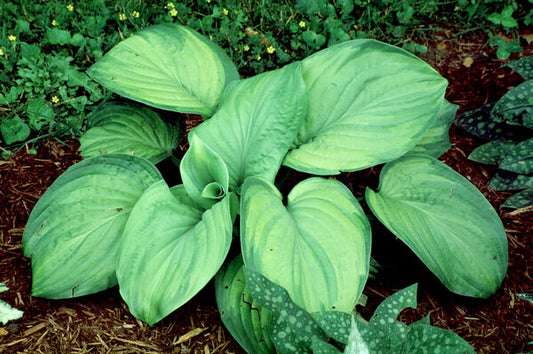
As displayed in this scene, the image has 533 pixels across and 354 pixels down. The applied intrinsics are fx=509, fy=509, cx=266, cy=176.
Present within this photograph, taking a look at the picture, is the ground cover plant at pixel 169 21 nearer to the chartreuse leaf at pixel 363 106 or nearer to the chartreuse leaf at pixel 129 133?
the chartreuse leaf at pixel 129 133

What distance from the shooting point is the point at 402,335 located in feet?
5.52

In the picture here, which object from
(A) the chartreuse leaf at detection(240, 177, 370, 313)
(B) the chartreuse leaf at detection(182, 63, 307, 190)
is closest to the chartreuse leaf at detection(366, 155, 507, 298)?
(A) the chartreuse leaf at detection(240, 177, 370, 313)

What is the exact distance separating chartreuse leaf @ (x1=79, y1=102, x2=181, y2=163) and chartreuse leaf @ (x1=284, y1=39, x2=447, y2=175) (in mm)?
661

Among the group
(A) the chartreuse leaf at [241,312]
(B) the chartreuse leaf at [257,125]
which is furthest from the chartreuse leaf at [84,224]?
(A) the chartreuse leaf at [241,312]

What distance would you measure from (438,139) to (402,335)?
3.48 ft

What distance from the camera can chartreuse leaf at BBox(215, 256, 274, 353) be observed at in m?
1.89

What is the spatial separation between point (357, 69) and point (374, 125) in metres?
0.26

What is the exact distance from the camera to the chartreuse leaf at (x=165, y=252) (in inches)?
71.4

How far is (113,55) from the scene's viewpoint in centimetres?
235

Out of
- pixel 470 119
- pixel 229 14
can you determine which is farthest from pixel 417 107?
pixel 229 14

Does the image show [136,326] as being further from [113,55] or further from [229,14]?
[229,14]

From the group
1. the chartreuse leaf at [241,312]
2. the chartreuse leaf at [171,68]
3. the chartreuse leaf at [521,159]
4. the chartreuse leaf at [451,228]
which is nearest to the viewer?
the chartreuse leaf at [241,312]

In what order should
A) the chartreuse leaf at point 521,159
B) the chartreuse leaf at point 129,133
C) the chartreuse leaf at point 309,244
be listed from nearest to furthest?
the chartreuse leaf at point 309,244
the chartreuse leaf at point 129,133
the chartreuse leaf at point 521,159

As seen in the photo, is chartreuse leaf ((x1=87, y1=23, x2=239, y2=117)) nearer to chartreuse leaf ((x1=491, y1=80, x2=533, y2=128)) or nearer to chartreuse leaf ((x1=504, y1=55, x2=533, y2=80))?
chartreuse leaf ((x1=491, y1=80, x2=533, y2=128))
